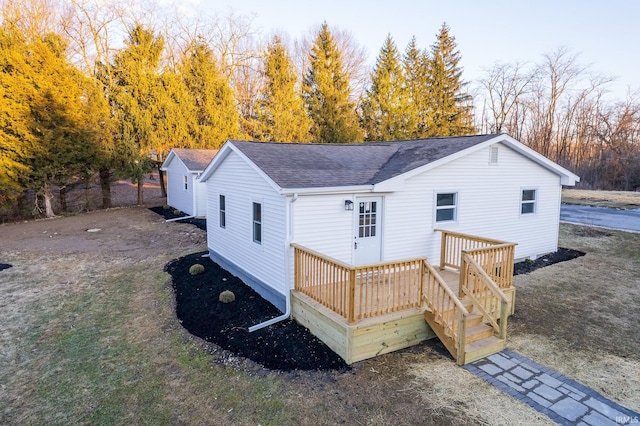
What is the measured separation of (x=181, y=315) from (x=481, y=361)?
6.22 metres

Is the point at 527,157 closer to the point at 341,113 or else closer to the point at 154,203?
the point at 341,113

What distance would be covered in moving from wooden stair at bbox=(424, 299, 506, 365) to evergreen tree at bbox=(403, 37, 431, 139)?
26992mm

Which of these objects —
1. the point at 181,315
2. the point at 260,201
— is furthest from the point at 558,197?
the point at 181,315

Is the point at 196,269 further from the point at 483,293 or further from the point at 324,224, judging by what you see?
the point at 483,293

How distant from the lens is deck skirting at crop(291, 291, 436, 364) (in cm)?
605

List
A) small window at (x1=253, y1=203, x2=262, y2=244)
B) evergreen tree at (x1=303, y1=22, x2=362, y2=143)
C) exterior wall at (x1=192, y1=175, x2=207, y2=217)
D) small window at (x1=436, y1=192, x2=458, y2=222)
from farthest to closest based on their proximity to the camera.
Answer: evergreen tree at (x1=303, y1=22, x2=362, y2=143)
exterior wall at (x1=192, y1=175, x2=207, y2=217)
small window at (x1=436, y1=192, x2=458, y2=222)
small window at (x1=253, y1=203, x2=262, y2=244)

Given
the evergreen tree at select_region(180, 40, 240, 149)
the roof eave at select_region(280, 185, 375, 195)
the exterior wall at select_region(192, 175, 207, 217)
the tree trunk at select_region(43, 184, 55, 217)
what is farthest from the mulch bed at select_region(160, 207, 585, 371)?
the evergreen tree at select_region(180, 40, 240, 149)

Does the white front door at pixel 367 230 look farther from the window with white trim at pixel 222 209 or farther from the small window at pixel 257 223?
the window with white trim at pixel 222 209

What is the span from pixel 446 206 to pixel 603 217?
54.0 ft

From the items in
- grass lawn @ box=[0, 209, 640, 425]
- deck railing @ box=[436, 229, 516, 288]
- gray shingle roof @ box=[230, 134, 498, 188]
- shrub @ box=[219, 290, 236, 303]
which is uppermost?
gray shingle roof @ box=[230, 134, 498, 188]

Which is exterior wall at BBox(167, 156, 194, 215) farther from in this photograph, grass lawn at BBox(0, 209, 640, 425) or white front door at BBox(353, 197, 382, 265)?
white front door at BBox(353, 197, 382, 265)

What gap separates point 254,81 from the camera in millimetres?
33344

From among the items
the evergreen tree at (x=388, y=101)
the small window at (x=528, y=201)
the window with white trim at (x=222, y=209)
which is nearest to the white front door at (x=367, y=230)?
the window with white trim at (x=222, y=209)

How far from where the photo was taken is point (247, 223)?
9539 millimetres
